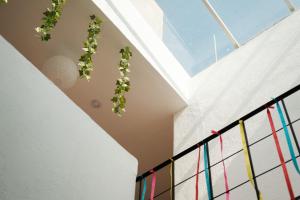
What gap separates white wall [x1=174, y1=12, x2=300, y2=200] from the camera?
3344 mm

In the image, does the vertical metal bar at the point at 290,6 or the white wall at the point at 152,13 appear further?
the white wall at the point at 152,13

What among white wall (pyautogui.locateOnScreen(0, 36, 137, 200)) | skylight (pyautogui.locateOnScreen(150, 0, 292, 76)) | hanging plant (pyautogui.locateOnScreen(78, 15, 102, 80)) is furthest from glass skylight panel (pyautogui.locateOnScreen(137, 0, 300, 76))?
white wall (pyautogui.locateOnScreen(0, 36, 137, 200))

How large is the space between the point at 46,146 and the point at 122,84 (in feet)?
5.77

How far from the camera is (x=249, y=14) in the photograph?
495cm

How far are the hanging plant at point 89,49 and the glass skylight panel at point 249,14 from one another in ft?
6.57

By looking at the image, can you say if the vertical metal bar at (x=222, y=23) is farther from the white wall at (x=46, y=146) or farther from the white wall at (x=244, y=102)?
the white wall at (x=46, y=146)

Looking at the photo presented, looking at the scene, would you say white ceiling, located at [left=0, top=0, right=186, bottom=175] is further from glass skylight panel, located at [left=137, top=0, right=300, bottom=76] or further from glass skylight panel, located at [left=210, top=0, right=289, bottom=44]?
glass skylight panel, located at [left=210, top=0, right=289, bottom=44]

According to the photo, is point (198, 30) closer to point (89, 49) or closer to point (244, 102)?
point (244, 102)

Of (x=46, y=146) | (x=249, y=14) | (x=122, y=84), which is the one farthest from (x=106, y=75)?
(x=46, y=146)

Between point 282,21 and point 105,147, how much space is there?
3.25m

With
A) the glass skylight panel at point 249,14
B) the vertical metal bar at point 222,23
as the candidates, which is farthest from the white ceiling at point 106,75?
the glass skylight panel at point 249,14

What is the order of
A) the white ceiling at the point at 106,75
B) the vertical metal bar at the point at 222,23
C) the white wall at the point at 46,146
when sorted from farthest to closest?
the vertical metal bar at the point at 222,23
the white ceiling at the point at 106,75
the white wall at the point at 46,146

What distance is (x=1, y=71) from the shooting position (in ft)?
6.19

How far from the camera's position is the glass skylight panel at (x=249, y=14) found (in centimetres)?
480
